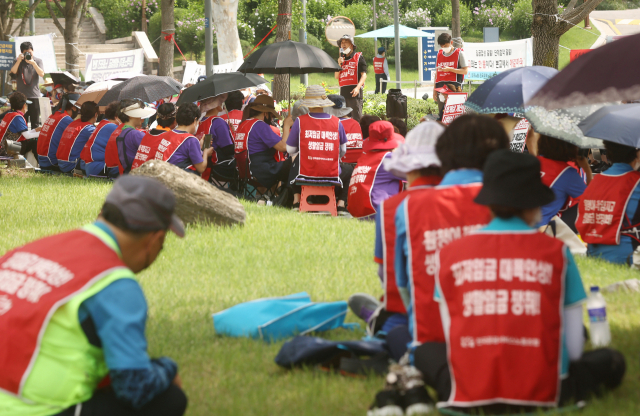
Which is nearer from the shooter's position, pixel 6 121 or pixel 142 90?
pixel 142 90

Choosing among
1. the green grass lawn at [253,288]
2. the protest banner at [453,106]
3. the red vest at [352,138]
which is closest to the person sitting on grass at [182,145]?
the green grass lawn at [253,288]

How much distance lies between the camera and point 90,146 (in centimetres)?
1192

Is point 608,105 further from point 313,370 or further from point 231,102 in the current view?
point 231,102

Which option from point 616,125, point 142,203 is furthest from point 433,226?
point 616,125

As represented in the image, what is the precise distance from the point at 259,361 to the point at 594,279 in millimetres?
3173

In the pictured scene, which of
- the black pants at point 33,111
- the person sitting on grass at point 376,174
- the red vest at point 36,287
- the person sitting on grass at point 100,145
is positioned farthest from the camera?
the black pants at point 33,111

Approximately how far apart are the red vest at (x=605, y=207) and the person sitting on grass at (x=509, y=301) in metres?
3.50

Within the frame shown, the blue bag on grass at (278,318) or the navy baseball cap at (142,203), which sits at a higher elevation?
the navy baseball cap at (142,203)

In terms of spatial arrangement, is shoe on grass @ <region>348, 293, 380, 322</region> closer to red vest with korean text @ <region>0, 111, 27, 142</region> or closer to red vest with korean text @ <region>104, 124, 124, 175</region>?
red vest with korean text @ <region>104, 124, 124, 175</region>

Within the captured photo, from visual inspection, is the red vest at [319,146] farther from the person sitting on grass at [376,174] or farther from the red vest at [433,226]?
the red vest at [433,226]

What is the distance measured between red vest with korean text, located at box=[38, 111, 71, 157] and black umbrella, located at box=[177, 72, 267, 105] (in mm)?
3232

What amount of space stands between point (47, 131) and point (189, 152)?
4.94 m

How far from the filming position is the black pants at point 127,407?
2689mm

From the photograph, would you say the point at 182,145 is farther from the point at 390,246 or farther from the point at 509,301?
the point at 509,301
